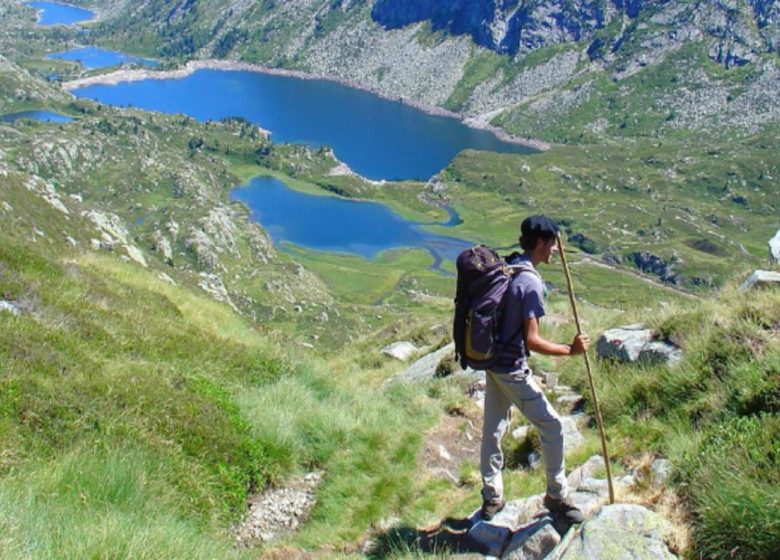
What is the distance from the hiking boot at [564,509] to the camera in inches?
291

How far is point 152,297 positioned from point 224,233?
170691 millimetres

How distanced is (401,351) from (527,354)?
14654 millimetres

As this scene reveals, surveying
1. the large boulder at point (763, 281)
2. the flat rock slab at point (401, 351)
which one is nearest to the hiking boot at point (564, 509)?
the large boulder at point (763, 281)

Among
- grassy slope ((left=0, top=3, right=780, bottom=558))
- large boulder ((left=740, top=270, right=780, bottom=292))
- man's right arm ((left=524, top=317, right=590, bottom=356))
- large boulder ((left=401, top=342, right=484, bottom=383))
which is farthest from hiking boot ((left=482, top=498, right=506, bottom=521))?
large boulder ((left=740, top=270, right=780, bottom=292))

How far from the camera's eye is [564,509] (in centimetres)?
748

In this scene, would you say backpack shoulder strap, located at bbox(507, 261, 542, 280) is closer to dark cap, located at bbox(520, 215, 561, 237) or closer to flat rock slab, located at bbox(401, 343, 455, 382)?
Result: dark cap, located at bbox(520, 215, 561, 237)

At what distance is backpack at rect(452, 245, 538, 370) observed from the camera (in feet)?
24.1

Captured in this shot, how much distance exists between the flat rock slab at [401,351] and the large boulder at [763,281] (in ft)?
35.0

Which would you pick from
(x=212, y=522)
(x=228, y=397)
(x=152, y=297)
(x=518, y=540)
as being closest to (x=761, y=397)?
(x=518, y=540)

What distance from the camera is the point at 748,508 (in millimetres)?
5938

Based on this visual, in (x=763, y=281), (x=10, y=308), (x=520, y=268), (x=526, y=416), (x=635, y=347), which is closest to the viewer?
(x=520, y=268)

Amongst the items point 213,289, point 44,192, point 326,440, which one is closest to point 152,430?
point 326,440

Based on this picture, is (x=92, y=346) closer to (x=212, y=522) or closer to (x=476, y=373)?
(x=212, y=522)

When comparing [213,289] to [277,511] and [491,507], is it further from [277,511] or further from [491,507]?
[491,507]
